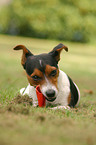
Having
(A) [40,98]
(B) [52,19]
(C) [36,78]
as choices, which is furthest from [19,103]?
(B) [52,19]

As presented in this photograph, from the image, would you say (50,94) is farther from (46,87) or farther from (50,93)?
(46,87)

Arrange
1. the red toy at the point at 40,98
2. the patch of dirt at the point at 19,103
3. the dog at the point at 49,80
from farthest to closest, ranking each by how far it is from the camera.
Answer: the red toy at the point at 40,98
the dog at the point at 49,80
the patch of dirt at the point at 19,103

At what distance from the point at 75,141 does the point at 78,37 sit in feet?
150

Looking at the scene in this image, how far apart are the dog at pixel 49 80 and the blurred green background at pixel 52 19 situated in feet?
133

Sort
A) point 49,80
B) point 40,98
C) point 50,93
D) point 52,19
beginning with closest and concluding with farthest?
point 50,93 < point 49,80 < point 40,98 < point 52,19

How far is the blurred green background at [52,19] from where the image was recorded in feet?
149

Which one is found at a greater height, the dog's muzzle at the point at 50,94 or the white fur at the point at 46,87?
the white fur at the point at 46,87

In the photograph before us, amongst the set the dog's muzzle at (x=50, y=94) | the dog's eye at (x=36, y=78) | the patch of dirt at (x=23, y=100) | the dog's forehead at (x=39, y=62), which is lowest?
the patch of dirt at (x=23, y=100)

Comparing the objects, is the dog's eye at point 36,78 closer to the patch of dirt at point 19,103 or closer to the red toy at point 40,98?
the red toy at point 40,98

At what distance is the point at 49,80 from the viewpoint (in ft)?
14.8

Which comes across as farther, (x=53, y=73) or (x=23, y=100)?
(x=23, y=100)

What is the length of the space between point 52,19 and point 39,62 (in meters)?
42.5

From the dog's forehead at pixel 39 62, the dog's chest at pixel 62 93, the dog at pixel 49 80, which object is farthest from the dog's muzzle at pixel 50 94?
the dog's forehead at pixel 39 62

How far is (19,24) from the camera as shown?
47125mm
